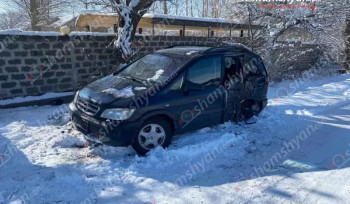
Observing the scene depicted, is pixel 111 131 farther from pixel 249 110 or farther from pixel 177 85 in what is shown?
pixel 249 110

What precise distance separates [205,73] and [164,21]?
6752mm

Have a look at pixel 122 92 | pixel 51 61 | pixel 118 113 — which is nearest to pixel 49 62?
pixel 51 61

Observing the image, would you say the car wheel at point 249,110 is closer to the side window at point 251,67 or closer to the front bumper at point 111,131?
the side window at point 251,67

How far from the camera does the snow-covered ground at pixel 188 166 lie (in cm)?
328

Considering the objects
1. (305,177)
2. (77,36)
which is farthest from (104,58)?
(305,177)

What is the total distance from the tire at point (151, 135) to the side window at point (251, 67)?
7.58 feet

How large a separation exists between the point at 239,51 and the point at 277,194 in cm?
317

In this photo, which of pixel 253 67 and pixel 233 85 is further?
pixel 253 67

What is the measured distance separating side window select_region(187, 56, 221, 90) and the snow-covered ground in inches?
39.6

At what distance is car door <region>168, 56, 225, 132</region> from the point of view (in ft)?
14.8

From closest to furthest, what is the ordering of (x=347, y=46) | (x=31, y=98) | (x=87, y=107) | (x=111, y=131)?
(x=111, y=131), (x=87, y=107), (x=31, y=98), (x=347, y=46)

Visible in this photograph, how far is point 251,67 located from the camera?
582cm

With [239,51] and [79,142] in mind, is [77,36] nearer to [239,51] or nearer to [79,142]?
[79,142]

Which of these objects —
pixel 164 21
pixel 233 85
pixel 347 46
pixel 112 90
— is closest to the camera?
pixel 112 90
